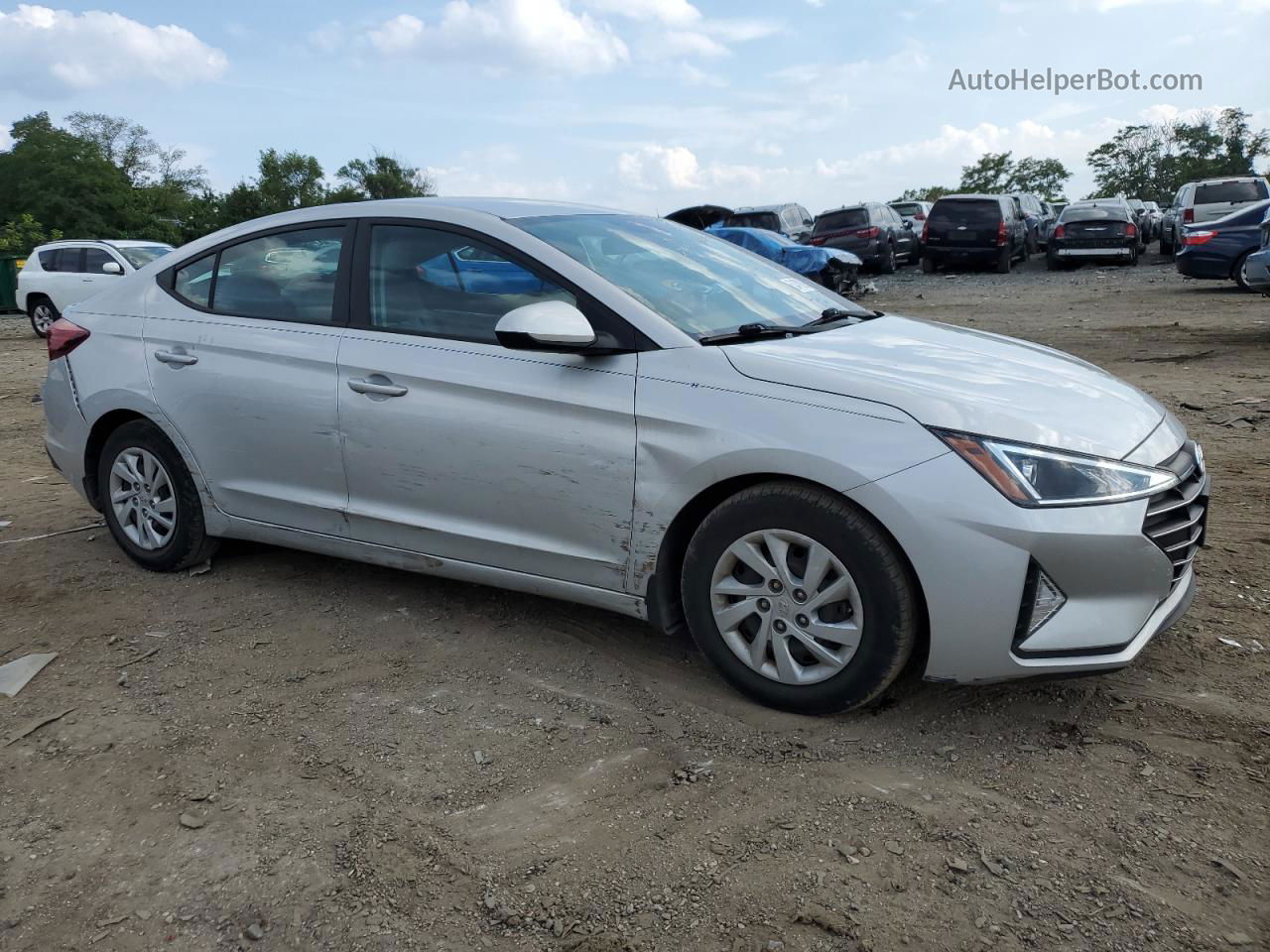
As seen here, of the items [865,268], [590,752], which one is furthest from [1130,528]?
[865,268]

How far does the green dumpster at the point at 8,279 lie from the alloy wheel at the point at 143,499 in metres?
22.8

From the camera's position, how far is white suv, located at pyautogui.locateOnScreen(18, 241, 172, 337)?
17375mm

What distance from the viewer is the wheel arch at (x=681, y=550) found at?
10.4ft

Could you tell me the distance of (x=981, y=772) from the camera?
293 centimetres

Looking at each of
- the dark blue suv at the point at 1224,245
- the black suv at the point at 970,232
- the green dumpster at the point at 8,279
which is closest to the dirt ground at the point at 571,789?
the dark blue suv at the point at 1224,245

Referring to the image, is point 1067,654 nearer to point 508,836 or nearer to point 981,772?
point 981,772

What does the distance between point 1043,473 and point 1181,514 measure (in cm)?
53

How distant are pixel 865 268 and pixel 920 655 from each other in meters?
22.5

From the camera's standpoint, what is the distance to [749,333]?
357cm

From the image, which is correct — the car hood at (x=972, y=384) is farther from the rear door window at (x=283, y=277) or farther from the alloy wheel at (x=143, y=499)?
the alloy wheel at (x=143, y=499)

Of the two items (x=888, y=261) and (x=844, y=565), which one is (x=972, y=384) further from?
(x=888, y=261)

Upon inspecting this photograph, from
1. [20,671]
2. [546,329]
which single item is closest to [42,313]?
[20,671]

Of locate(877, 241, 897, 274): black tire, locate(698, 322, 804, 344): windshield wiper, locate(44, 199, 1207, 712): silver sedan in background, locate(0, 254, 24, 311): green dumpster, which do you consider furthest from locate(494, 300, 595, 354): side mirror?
locate(0, 254, 24, 311): green dumpster

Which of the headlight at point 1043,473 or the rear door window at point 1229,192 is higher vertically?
the rear door window at point 1229,192
